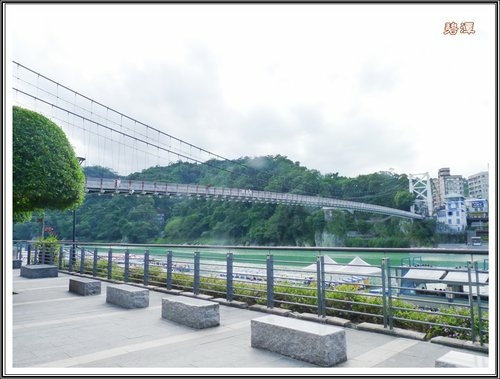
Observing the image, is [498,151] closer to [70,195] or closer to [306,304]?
[306,304]

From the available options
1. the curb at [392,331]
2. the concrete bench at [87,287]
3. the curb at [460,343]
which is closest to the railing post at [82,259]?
the concrete bench at [87,287]

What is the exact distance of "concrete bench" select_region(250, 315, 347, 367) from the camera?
2756 millimetres

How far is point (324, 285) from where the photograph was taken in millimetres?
4125

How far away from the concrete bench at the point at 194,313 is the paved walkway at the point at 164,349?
0.30ft

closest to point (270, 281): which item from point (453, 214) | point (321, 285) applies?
point (321, 285)

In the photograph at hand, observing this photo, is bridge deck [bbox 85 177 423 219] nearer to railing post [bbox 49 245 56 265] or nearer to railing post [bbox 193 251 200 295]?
railing post [bbox 49 245 56 265]

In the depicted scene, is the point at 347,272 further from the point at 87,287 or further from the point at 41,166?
the point at 41,166

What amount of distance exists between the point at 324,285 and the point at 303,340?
4.38 feet

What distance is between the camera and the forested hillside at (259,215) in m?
31.9

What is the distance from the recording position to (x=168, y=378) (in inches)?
87.0

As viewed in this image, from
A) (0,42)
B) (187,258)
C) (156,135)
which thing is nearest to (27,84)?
(187,258)

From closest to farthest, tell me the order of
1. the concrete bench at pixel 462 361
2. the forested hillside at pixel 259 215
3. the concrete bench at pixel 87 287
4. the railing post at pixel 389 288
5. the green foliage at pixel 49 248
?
1. the concrete bench at pixel 462 361
2. the railing post at pixel 389 288
3. the concrete bench at pixel 87 287
4. the green foliage at pixel 49 248
5. the forested hillside at pixel 259 215

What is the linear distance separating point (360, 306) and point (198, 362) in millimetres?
2010

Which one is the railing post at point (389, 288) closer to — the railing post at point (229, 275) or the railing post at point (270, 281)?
the railing post at point (270, 281)
